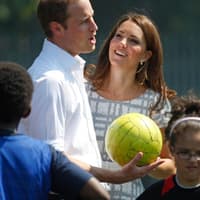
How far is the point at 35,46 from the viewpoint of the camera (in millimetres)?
16875

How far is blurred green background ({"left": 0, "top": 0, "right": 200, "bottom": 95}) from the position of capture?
1575 cm

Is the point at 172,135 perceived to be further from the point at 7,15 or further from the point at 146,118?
the point at 7,15

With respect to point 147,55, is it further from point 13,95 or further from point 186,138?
point 13,95

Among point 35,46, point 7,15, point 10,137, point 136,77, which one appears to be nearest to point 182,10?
point 7,15

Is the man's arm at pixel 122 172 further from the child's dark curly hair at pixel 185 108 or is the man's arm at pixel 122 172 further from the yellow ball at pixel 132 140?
the child's dark curly hair at pixel 185 108

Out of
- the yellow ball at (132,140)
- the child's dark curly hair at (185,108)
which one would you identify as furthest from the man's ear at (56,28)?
the child's dark curly hair at (185,108)

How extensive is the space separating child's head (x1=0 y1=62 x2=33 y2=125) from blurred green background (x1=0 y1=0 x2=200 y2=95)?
316 inches

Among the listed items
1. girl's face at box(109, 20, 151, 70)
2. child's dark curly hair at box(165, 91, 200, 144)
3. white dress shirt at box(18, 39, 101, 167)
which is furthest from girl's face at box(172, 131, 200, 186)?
girl's face at box(109, 20, 151, 70)

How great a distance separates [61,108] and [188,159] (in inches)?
28.3

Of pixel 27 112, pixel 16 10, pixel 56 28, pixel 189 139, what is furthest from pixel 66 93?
pixel 16 10

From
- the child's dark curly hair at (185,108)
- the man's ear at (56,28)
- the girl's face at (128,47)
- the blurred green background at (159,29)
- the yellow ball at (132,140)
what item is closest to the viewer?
the yellow ball at (132,140)

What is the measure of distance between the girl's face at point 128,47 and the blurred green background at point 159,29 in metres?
6.41

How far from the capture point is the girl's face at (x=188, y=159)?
257 inches

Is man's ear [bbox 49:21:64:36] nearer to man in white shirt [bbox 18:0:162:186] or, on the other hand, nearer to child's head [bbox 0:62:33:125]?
man in white shirt [bbox 18:0:162:186]
